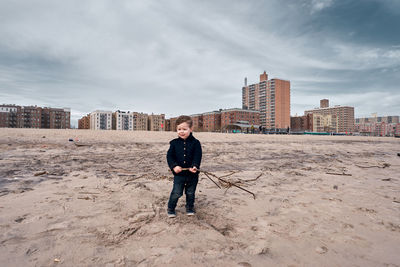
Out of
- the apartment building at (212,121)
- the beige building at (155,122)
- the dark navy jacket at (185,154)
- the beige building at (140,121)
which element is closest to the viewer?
the dark navy jacket at (185,154)

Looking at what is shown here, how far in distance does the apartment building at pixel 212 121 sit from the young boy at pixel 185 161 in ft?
361

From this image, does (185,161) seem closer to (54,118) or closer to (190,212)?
(190,212)

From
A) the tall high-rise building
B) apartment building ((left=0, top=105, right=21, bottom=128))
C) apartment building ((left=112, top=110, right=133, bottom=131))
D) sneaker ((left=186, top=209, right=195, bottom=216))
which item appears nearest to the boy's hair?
sneaker ((left=186, top=209, right=195, bottom=216))

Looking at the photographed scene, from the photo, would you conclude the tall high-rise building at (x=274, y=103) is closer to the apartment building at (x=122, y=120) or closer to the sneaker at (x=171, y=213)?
the apartment building at (x=122, y=120)

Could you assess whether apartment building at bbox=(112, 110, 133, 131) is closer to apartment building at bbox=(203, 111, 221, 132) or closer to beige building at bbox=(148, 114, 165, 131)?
beige building at bbox=(148, 114, 165, 131)

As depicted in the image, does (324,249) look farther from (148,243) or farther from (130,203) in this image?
(130,203)

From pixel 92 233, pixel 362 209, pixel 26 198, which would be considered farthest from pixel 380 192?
pixel 26 198

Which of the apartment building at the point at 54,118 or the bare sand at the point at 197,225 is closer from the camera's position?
the bare sand at the point at 197,225

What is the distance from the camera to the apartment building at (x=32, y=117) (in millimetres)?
103012

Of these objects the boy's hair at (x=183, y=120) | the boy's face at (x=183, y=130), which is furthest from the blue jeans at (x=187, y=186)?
the boy's hair at (x=183, y=120)

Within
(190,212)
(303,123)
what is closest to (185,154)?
(190,212)

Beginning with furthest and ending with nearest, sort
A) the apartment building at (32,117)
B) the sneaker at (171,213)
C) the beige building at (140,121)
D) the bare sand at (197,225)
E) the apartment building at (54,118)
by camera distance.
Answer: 1. the beige building at (140,121)
2. the apartment building at (54,118)
3. the apartment building at (32,117)
4. the sneaker at (171,213)
5. the bare sand at (197,225)

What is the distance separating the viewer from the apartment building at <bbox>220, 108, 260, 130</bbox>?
105 m

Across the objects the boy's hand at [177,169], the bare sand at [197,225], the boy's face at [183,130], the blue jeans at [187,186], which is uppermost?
the boy's face at [183,130]
